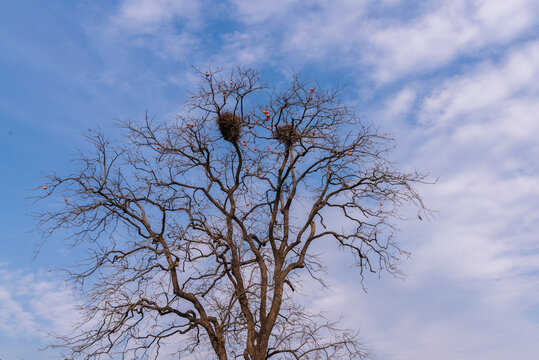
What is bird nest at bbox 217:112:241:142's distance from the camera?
416 inches

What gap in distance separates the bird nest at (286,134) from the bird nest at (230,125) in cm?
82

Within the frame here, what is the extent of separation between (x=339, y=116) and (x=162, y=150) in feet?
12.2

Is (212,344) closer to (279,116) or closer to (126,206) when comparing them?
(126,206)

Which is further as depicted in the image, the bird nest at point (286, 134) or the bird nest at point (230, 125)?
the bird nest at point (230, 125)

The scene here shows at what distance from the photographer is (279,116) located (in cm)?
1033

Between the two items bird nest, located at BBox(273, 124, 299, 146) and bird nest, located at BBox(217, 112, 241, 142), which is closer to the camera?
bird nest, located at BBox(273, 124, 299, 146)

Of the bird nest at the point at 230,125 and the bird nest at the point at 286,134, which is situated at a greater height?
the bird nest at the point at 230,125

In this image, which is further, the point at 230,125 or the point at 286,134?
the point at 230,125

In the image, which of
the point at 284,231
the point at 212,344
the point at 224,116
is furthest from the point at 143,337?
the point at 224,116

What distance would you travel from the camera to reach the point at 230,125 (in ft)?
34.9

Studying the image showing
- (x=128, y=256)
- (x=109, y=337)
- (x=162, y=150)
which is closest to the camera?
(x=109, y=337)

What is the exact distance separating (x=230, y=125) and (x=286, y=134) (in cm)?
122

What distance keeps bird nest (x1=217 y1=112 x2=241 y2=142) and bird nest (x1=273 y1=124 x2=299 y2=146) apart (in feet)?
2.69

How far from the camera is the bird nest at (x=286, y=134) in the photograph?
10383 mm
